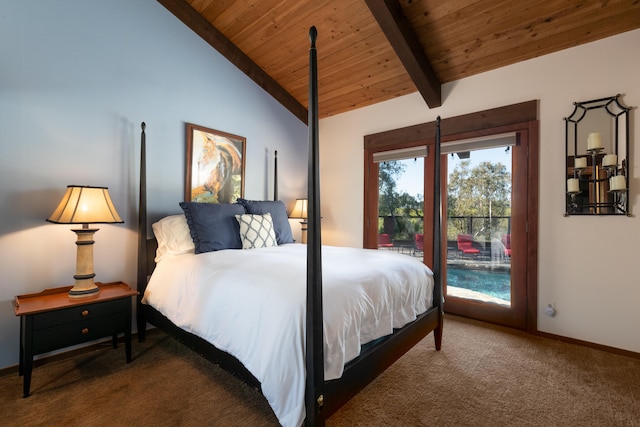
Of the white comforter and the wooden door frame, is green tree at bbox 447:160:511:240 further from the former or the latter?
the white comforter

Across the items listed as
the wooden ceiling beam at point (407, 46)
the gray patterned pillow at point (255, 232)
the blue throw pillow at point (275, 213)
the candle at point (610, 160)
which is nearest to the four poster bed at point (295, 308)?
the gray patterned pillow at point (255, 232)

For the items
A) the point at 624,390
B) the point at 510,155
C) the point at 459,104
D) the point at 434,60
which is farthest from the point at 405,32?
the point at 624,390

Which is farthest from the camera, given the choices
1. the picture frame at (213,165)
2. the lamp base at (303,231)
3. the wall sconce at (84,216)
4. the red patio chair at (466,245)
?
the lamp base at (303,231)

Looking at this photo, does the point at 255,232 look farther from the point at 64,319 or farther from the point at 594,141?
the point at 594,141

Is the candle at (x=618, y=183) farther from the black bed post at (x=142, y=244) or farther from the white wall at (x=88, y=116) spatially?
the black bed post at (x=142, y=244)

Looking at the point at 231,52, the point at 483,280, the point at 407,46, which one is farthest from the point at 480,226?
the point at 231,52

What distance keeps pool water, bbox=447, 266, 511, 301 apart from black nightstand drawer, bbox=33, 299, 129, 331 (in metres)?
3.15

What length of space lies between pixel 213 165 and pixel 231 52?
4.54 ft

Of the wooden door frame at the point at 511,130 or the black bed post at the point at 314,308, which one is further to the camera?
the wooden door frame at the point at 511,130

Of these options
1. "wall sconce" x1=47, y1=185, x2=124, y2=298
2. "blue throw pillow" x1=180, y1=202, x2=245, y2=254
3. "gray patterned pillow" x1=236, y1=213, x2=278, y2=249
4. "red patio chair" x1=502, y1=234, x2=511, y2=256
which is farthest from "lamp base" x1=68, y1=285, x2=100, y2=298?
"red patio chair" x1=502, y1=234, x2=511, y2=256

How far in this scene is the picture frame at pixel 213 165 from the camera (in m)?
3.04

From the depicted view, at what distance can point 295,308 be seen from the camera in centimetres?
130

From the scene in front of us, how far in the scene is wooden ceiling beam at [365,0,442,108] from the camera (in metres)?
2.47

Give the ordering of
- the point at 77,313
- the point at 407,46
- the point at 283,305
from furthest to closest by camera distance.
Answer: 1. the point at 407,46
2. the point at 77,313
3. the point at 283,305
